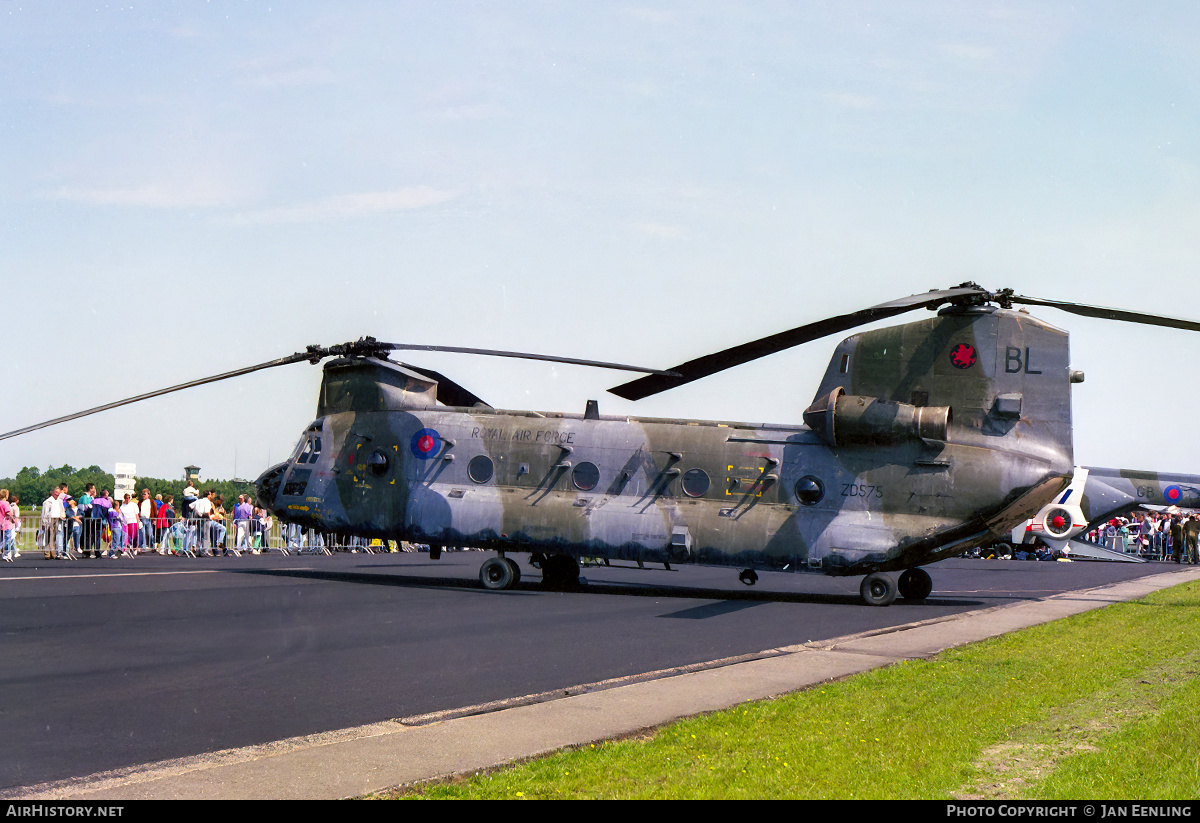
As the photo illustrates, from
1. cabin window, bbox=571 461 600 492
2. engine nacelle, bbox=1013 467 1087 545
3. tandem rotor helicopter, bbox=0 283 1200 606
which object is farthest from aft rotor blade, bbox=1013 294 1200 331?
engine nacelle, bbox=1013 467 1087 545

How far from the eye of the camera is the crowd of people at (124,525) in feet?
105

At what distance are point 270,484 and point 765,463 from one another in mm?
11408

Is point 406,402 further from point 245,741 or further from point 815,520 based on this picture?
point 245,741

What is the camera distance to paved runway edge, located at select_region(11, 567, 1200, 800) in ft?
22.0

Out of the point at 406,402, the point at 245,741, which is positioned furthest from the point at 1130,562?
the point at 245,741

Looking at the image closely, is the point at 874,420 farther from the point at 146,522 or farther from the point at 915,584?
the point at 146,522

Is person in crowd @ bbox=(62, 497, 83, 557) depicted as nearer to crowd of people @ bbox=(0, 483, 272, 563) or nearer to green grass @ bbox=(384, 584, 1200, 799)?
crowd of people @ bbox=(0, 483, 272, 563)

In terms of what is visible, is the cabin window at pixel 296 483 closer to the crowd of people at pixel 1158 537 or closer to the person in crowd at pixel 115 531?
the person in crowd at pixel 115 531

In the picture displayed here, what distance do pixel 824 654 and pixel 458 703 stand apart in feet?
17.1

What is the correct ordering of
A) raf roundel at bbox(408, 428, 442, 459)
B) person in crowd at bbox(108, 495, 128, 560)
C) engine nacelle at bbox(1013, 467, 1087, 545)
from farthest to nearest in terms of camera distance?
engine nacelle at bbox(1013, 467, 1087, 545) → person in crowd at bbox(108, 495, 128, 560) → raf roundel at bbox(408, 428, 442, 459)

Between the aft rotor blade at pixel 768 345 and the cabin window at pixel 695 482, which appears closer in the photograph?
the aft rotor blade at pixel 768 345

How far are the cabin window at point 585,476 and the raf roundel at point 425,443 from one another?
10.4 feet

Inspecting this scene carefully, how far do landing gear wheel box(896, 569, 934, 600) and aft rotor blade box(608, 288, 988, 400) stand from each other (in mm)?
5594

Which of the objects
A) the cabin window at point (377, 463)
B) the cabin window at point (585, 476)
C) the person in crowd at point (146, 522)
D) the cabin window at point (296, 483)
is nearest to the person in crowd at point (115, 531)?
the person in crowd at point (146, 522)
